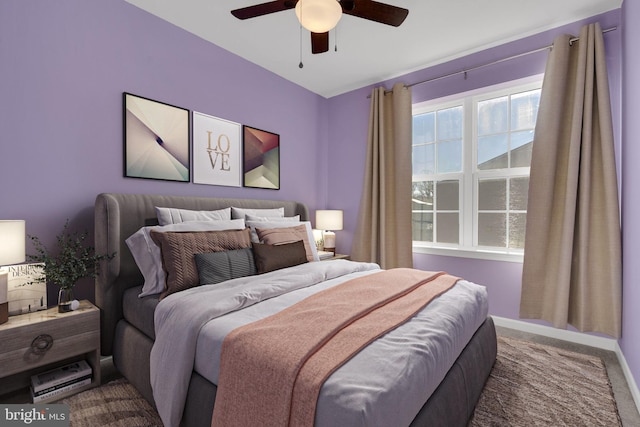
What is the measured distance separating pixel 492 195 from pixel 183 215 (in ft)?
9.65

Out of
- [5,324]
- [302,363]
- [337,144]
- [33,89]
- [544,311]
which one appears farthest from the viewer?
[337,144]

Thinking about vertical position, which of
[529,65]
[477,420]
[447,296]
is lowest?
[477,420]

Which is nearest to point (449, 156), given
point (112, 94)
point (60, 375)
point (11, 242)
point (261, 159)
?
point (261, 159)

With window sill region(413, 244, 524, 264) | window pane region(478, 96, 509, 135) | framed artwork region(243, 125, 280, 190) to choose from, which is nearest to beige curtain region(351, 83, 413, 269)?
window sill region(413, 244, 524, 264)

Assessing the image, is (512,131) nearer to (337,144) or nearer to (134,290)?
(337,144)

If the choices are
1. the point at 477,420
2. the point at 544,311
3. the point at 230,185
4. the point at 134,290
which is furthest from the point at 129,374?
the point at 544,311

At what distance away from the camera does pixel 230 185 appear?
312 centimetres

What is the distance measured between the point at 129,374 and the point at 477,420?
6.54ft

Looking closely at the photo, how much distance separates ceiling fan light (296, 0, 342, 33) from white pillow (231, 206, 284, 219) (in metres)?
1.63

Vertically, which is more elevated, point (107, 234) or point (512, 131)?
point (512, 131)

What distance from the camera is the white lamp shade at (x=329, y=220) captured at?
3.81 meters

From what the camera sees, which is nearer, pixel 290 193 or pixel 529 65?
pixel 529 65

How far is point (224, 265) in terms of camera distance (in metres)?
2.06

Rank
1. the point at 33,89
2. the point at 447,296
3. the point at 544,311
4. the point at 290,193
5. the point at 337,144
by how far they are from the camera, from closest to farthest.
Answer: the point at 447,296
the point at 33,89
the point at 544,311
the point at 290,193
the point at 337,144
